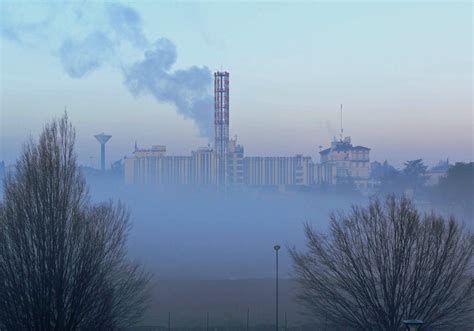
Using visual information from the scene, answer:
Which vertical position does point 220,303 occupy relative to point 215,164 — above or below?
below

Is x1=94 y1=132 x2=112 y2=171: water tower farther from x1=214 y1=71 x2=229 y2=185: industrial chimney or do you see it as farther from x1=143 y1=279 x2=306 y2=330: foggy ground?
x1=143 y1=279 x2=306 y2=330: foggy ground

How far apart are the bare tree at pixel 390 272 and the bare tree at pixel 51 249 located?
5.16 meters

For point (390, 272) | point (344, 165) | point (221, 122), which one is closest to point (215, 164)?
point (221, 122)

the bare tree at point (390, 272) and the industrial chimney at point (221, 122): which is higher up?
the industrial chimney at point (221, 122)

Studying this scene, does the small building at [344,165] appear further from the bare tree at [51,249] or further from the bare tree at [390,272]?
the bare tree at [51,249]

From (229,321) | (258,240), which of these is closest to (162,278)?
(229,321)

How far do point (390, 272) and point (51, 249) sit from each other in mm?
7564

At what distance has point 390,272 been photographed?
1944 centimetres

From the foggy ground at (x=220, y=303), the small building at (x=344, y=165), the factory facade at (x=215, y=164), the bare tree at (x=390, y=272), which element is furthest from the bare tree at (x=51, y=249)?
the small building at (x=344, y=165)

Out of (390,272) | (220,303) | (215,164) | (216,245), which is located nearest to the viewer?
(390,272)

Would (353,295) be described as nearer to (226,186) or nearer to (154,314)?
(154,314)

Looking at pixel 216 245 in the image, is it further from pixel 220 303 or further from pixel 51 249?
pixel 51 249

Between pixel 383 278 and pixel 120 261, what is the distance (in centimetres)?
603

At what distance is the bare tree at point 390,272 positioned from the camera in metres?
19.3
